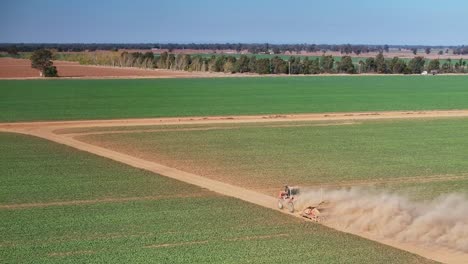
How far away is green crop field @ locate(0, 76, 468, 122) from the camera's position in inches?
2788

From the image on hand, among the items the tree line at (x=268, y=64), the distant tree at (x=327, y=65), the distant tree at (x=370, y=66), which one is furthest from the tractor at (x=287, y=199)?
the distant tree at (x=370, y=66)

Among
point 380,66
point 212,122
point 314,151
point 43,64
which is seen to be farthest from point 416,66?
point 314,151

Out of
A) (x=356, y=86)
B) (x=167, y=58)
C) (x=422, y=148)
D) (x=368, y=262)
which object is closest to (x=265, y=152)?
(x=422, y=148)

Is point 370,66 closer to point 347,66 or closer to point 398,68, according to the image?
point 398,68

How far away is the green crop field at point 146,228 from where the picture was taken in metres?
22.5

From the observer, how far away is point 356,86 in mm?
112688

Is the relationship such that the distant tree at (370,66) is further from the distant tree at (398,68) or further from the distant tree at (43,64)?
the distant tree at (43,64)

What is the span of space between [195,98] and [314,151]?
42.4m

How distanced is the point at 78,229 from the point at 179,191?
794 cm

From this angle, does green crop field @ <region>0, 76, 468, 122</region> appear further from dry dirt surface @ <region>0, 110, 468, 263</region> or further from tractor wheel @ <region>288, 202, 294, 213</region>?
tractor wheel @ <region>288, 202, 294, 213</region>

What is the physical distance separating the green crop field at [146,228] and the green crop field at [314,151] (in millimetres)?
5169

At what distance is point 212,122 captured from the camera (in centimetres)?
6216

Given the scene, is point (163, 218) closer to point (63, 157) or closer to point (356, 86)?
point (63, 157)

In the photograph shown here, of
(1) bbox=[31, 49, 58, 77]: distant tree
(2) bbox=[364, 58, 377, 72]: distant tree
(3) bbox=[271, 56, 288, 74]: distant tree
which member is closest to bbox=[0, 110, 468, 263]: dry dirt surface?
(1) bbox=[31, 49, 58, 77]: distant tree
